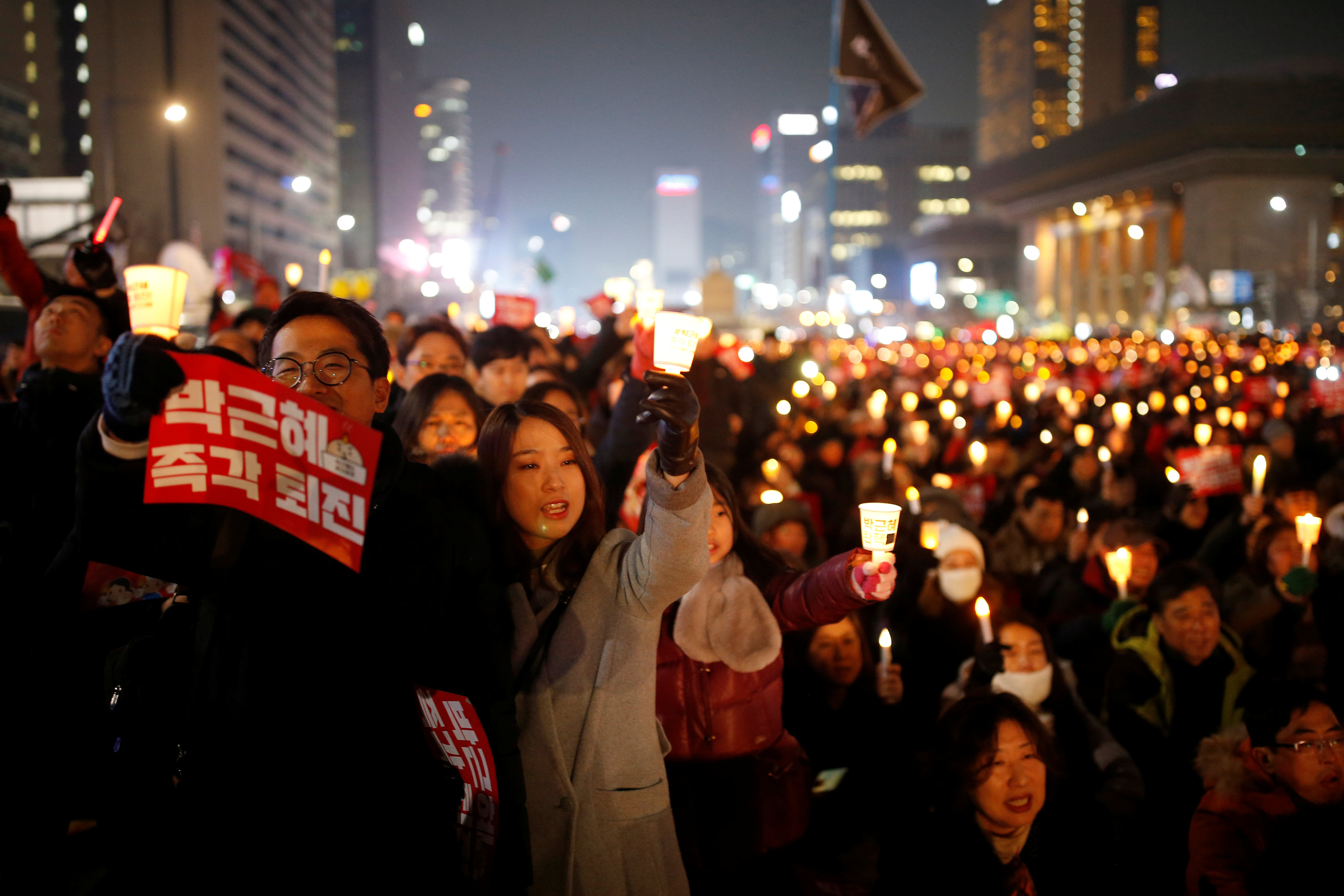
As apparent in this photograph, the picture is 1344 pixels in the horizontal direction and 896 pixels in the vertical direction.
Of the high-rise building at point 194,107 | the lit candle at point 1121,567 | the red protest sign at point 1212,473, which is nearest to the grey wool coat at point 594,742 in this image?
the lit candle at point 1121,567

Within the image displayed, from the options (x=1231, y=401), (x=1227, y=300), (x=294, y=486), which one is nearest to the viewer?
(x=294, y=486)

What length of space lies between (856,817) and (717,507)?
1887mm

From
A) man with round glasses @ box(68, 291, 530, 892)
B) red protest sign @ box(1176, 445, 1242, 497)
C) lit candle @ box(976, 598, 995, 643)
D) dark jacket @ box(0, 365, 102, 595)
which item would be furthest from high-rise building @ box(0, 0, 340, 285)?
man with round glasses @ box(68, 291, 530, 892)

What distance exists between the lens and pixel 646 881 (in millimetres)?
2697

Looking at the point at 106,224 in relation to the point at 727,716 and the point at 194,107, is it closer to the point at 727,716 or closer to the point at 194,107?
the point at 727,716

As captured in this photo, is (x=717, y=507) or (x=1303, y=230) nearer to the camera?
(x=717, y=507)

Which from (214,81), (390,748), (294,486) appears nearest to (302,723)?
(390,748)

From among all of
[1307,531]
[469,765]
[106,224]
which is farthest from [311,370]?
[1307,531]

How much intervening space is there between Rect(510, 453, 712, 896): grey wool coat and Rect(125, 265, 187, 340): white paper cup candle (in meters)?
1.05

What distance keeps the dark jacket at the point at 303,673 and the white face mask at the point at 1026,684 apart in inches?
102

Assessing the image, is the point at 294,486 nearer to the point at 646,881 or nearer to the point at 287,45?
the point at 646,881

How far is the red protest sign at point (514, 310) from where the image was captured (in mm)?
9609

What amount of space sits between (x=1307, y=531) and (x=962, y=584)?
1.75 m

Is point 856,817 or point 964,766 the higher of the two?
point 964,766
